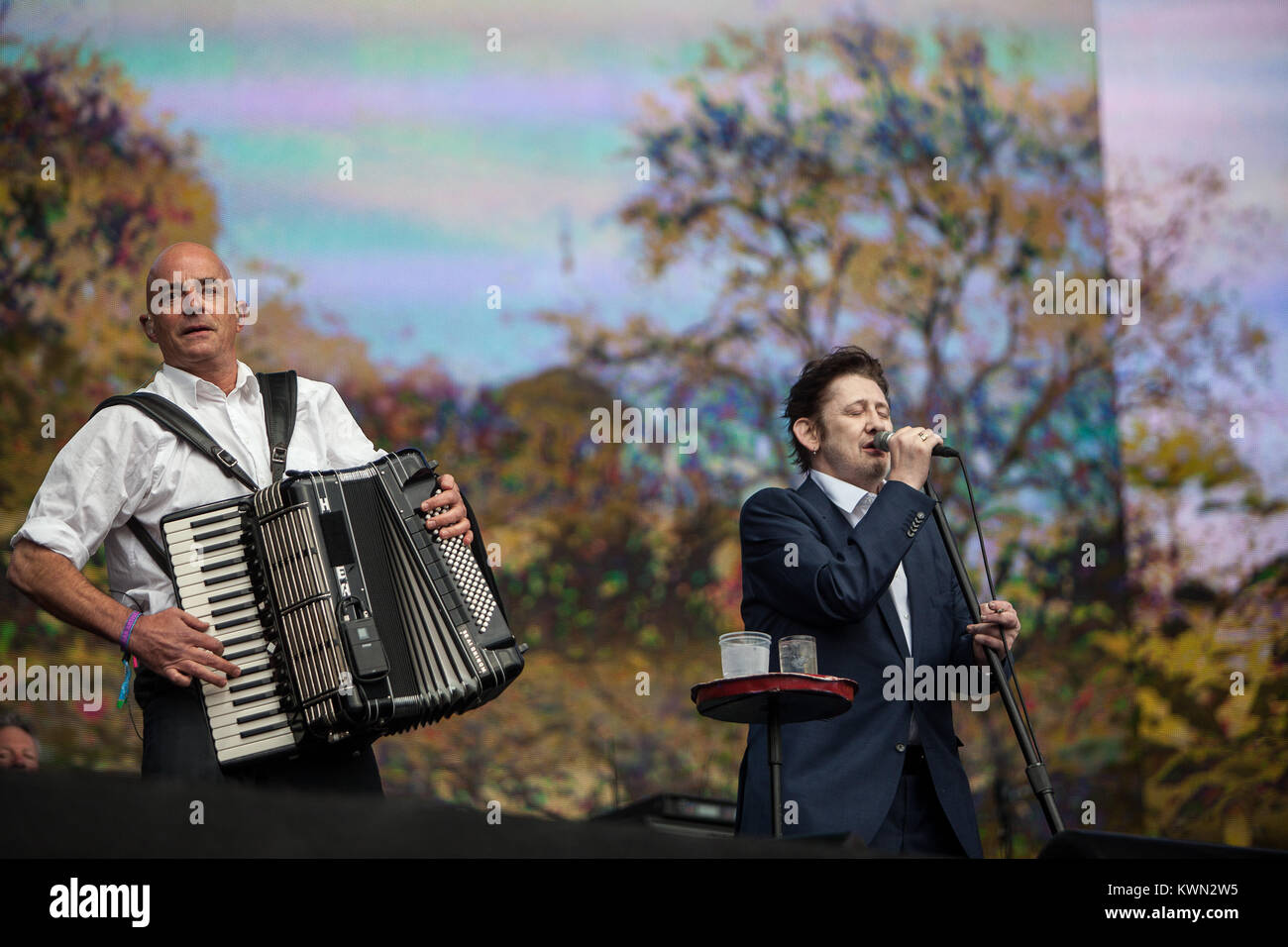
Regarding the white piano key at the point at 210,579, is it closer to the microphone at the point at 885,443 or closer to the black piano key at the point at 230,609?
the black piano key at the point at 230,609

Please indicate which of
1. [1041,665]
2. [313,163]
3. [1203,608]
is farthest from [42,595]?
[1203,608]

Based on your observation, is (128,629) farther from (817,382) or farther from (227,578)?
(817,382)

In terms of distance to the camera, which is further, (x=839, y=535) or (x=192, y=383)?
(x=839, y=535)

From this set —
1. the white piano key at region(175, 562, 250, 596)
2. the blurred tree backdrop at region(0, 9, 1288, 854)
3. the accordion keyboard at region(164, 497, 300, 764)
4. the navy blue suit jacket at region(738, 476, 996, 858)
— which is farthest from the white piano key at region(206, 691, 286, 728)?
the blurred tree backdrop at region(0, 9, 1288, 854)

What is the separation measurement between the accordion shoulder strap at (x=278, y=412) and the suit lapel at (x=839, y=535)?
1054 millimetres

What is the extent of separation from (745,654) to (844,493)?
0.55 meters

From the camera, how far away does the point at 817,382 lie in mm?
3066

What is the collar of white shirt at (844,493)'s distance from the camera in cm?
290

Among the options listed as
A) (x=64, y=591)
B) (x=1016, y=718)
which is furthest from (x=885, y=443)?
(x=64, y=591)

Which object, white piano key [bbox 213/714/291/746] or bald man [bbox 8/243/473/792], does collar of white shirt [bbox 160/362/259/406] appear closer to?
bald man [bbox 8/243/473/792]

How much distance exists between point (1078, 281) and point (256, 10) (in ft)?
14.7

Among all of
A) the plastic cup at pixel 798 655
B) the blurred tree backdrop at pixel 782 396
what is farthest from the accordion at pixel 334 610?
the blurred tree backdrop at pixel 782 396

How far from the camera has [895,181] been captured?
24.0ft
